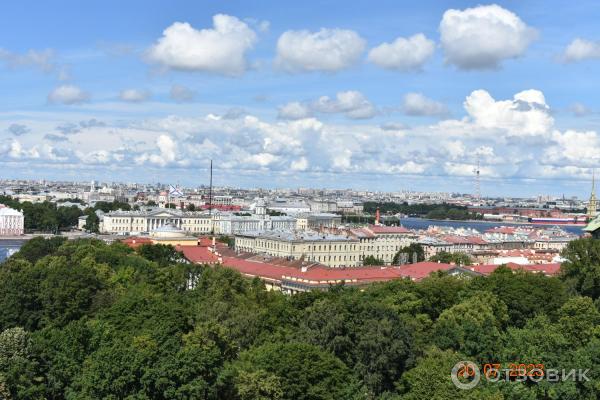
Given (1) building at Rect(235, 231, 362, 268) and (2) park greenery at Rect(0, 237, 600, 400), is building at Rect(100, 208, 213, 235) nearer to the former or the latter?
(1) building at Rect(235, 231, 362, 268)

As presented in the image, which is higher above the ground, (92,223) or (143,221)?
(143,221)

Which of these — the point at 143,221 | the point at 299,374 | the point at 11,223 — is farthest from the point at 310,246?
the point at 299,374

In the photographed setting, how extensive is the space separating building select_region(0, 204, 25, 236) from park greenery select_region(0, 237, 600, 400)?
3649 inches

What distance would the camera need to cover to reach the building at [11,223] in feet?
421

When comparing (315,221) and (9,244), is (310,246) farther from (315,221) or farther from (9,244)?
(315,221)

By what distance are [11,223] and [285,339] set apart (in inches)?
4251

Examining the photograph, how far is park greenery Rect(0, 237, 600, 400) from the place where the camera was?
78.3 feet

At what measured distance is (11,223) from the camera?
12975 centimetres

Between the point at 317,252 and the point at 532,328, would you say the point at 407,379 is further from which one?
the point at 317,252

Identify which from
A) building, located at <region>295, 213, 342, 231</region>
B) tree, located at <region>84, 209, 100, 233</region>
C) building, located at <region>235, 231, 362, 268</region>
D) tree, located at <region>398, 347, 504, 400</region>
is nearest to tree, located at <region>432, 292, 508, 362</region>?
tree, located at <region>398, 347, 504, 400</region>

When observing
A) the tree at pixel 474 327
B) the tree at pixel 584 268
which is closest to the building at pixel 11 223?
the tree at pixel 584 268

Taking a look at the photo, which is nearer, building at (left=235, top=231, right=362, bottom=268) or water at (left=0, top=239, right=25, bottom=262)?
building at (left=235, top=231, right=362, bottom=268)

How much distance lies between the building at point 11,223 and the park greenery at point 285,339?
92.7 m

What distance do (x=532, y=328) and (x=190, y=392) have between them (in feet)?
44.6
